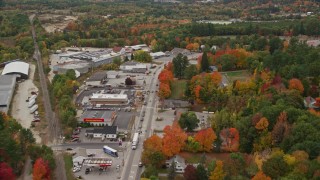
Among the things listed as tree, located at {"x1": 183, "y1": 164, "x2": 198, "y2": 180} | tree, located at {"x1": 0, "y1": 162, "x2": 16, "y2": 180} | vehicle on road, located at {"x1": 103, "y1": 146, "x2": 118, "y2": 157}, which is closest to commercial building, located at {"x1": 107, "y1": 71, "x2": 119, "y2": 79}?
vehicle on road, located at {"x1": 103, "y1": 146, "x2": 118, "y2": 157}

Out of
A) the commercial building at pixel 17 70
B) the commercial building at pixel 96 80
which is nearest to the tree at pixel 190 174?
the commercial building at pixel 96 80

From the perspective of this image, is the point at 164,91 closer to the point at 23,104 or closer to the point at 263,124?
the point at 263,124

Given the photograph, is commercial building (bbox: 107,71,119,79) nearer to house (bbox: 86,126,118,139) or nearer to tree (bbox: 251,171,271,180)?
house (bbox: 86,126,118,139)

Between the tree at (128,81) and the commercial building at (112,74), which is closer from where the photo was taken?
the tree at (128,81)

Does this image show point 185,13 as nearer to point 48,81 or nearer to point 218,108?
point 48,81

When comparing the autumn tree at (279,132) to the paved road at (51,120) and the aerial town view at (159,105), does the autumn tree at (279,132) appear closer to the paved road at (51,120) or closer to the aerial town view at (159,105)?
the aerial town view at (159,105)
